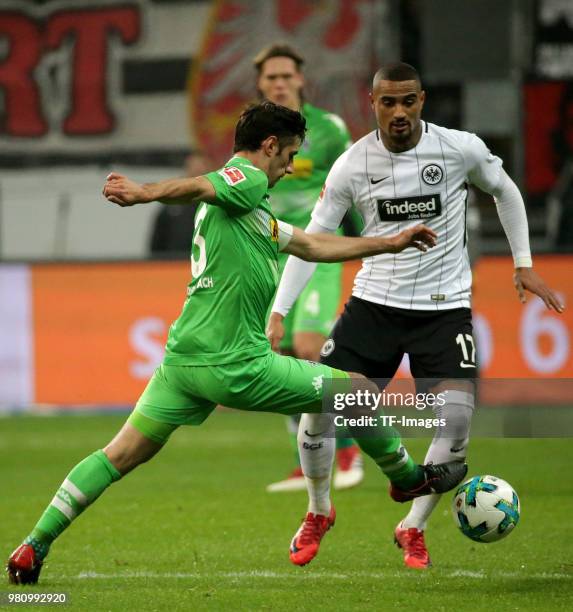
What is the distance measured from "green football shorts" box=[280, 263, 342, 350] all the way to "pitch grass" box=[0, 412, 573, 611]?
40.7 inches

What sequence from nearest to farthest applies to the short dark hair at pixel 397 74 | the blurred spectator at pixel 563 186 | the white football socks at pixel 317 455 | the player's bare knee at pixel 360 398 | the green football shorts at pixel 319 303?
the player's bare knee at pixel 360 398 → the short dark hair at pixel 397 74 → the white football socks at pixel 317 455 → the green football shorts at pixel 319 303 → the blurred spectator at pixel 563 186

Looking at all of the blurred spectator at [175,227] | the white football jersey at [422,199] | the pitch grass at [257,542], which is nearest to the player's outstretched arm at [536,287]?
the white football jersey at [422,199]

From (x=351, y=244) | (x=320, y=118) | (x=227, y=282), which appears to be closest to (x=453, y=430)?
(x=351, y=244)

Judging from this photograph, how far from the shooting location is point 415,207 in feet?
21.3

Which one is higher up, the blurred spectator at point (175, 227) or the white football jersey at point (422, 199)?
the white football jersey at point (422, 199)

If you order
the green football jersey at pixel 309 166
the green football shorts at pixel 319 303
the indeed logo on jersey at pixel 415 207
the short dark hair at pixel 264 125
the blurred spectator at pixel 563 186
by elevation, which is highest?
the short dark hair at pixel 264 125

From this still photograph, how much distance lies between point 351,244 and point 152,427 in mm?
1105

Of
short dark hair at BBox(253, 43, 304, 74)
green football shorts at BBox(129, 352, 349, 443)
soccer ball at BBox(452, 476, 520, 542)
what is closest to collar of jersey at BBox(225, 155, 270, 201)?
green football shorts at BBox(129, 352, 349, 443)

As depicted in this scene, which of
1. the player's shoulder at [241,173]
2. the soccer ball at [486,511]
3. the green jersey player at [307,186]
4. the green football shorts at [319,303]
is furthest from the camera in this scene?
the green football shorts at [319,303]

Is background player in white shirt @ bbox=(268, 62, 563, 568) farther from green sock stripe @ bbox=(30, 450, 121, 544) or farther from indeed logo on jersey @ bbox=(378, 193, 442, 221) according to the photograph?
green sock stripe @ bbox=(30, 450, 121, 544)

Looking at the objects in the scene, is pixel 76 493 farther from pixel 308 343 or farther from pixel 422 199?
pixel 308 343

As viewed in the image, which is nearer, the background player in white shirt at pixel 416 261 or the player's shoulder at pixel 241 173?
the player's shoulder at pixel 241 173

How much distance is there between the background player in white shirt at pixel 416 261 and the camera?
6.41 metres

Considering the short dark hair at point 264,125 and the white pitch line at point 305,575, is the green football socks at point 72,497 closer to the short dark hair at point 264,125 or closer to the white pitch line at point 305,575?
the white pitch line at point 305,575
